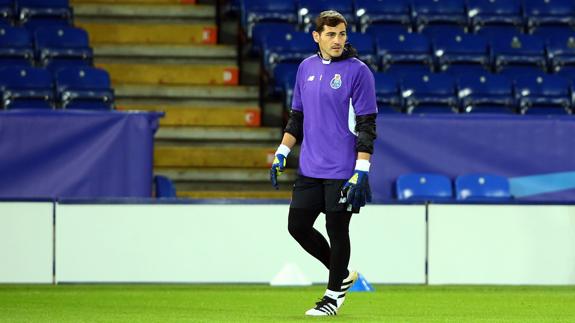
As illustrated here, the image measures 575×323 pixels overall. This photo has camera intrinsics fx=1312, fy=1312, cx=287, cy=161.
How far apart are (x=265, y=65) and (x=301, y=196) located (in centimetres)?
918

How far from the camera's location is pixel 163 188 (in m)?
14.0

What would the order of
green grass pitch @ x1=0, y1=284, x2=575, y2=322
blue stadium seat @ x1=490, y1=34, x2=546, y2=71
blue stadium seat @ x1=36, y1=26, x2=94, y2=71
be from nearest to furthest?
green grass pitch @ x1=0, y1=284, x2=575, y2=322
blue stadium seat @ x1=36, y1=26, x2=94, y2=71
blue stadium seat @ x1=490, y1=34, x2=546, y2=71

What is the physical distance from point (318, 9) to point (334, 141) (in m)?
10.5

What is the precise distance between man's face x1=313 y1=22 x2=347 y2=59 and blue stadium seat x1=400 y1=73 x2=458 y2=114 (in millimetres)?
8389

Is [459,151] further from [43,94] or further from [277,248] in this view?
[43,94]

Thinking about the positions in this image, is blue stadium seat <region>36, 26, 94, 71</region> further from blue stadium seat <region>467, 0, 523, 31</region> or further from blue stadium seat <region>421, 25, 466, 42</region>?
blue stadium seat <region>467, 0, 523, 31</region>

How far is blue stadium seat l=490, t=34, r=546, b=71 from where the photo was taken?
18000 millimetres

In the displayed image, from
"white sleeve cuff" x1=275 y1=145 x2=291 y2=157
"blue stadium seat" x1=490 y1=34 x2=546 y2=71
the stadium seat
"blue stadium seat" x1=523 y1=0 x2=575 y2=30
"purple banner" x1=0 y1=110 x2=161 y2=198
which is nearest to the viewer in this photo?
"white sleeve cuff" x1=275 y1=145 x2=291 y2=157

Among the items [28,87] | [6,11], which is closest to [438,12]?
[6,11]

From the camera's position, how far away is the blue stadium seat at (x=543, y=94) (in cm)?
1681

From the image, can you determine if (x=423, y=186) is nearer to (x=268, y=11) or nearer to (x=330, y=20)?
(x=268, y=11)

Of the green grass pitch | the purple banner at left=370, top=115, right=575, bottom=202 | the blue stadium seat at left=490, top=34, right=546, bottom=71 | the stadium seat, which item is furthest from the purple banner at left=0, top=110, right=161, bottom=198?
the blue stadium seat at left=490, top=34, right=546, bottom=71

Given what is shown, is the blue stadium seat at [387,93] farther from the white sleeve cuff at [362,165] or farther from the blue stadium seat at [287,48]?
the white sleeve cuff at [362,165]

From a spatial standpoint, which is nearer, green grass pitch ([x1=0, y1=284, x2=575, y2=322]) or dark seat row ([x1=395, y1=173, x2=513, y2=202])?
green grass pitch ([x1=0, y1=284, x2=575, y2=322])
